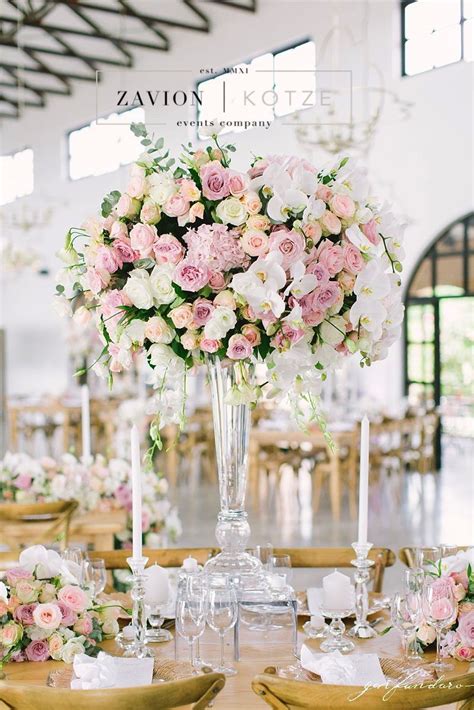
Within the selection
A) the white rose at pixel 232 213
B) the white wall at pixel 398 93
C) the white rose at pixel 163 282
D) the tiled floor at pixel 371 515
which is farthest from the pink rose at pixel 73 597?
the white wall at pixel 398 93

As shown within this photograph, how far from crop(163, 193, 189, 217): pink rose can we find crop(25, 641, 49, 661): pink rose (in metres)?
1.12

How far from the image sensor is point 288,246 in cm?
208

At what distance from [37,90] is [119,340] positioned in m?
15.4

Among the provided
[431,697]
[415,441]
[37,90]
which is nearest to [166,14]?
[37,90]

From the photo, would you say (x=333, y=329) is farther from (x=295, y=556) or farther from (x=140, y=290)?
(x=295, y=556)

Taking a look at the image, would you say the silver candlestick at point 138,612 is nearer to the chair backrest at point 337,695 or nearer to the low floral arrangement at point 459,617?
the chair backrest at point 337,695

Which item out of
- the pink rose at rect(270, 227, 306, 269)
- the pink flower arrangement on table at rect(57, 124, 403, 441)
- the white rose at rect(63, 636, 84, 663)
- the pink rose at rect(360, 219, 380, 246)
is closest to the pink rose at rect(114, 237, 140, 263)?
the pink flower arrangement on table at rect(57, 124, 403, 441)

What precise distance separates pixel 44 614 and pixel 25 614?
0.18 ft

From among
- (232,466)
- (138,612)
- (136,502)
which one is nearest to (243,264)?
(232,466)

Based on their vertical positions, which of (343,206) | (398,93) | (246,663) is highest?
(398,93)

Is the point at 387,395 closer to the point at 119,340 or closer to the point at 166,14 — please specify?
the point at 166,14

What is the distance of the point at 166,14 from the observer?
13375 millimetres

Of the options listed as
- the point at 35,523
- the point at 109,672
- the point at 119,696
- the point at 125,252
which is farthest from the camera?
the point at 35,523

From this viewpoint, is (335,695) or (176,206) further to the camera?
(176,206)
